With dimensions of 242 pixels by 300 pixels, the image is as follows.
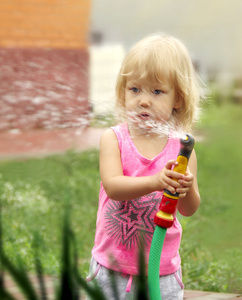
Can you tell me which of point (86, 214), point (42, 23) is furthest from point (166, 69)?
point (42, 23)

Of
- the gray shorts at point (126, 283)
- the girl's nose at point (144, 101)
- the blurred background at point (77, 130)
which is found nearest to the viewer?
the girl's nose at point (144, 101)

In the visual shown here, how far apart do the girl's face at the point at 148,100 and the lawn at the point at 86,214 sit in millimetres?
406

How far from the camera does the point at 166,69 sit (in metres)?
1.60

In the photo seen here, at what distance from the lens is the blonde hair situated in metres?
1.59

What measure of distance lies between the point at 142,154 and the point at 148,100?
176 mm

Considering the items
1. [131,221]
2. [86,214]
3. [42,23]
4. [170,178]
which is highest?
[170,178]

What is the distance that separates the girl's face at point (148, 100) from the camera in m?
1.55

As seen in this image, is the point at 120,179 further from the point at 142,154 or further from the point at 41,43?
the point at 41,43

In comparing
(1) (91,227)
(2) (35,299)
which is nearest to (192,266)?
(1) (91,227)

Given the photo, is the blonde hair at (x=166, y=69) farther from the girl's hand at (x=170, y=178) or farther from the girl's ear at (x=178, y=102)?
the girl's hand at (x=170, y=178)

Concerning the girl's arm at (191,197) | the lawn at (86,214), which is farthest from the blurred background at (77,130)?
the girl's arm at (191,197)

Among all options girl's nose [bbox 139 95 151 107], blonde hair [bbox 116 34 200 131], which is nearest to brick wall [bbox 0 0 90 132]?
blonde hair [bbox 116 34 200 131]

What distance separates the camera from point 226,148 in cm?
770

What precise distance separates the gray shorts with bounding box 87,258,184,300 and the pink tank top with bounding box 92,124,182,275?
2 centimetres
